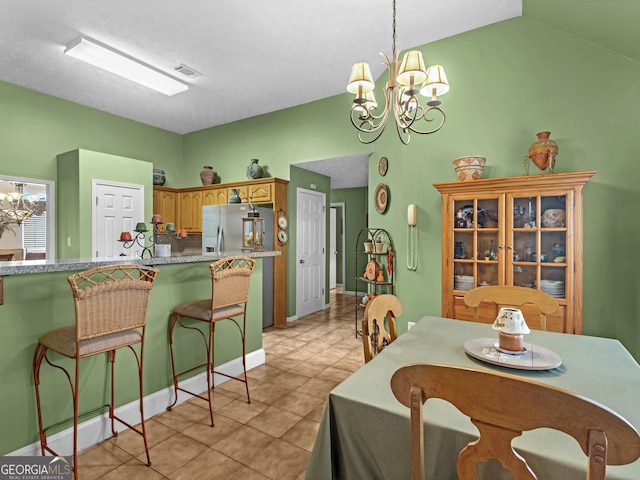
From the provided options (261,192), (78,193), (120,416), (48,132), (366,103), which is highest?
(48,132)

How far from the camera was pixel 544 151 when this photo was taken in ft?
9.52

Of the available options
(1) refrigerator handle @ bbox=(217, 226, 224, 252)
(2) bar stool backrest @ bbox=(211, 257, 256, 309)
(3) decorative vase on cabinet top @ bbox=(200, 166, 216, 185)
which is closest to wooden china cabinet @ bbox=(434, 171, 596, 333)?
(2) bar stool backrest @ bbox=(211, 257, 256, 309)

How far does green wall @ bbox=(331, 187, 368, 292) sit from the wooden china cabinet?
4.23m

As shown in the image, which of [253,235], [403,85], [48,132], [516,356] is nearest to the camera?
[516,356]

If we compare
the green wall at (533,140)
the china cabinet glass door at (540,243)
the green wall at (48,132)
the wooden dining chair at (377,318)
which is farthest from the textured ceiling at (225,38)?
the wooden dining chair at (377,318)

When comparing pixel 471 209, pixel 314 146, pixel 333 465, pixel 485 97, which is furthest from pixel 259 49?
pixel 333 465

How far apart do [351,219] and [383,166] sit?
3.44 metres

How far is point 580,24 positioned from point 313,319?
14.9ft

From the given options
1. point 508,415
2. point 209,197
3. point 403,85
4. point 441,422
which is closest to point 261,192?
point 209,197

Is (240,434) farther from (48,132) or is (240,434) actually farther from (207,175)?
(48,132)

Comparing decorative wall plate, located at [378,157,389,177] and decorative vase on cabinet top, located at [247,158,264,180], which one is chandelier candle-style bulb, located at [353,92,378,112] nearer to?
decorative wall plate, located at [378,157,389,177]

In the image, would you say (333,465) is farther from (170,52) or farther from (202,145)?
(202,145)

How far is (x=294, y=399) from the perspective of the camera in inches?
108

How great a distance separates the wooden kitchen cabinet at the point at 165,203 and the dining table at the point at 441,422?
5.24 meters
